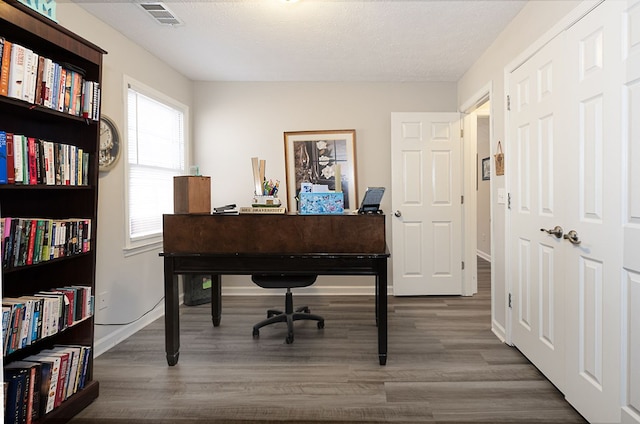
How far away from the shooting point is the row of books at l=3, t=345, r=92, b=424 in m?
1.69

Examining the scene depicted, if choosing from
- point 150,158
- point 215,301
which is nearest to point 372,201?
point 215,301

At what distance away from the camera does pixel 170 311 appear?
2.54 meters

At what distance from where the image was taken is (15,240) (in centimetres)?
172

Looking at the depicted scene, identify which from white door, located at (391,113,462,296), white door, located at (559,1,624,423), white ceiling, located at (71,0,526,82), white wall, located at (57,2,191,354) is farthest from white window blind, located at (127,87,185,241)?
white door, located at (559,1,624,423)

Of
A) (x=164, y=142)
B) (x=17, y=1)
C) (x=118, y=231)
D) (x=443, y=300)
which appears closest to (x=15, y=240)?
(x=17, y=1)

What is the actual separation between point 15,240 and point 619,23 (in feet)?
9.96

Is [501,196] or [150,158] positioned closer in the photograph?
[501,196]

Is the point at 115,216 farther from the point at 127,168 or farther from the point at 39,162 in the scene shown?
the point at 39,162

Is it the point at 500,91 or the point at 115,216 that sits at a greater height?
the point at 500,91

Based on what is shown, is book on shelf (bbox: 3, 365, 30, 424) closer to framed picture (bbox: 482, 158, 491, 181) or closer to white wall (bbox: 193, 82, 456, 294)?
white wall (bbox: 193, 82, 456, 294)

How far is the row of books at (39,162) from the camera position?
1.66 meters

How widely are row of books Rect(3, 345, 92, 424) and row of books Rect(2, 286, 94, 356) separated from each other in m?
0.14

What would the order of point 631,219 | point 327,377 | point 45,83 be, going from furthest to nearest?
point 327,377
point 45,83
point 631,219

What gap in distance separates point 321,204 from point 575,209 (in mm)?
1509
